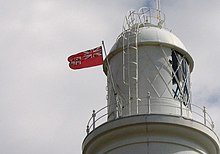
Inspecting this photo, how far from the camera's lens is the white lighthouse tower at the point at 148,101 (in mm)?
19609

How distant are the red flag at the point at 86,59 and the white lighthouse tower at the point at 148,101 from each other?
36cm

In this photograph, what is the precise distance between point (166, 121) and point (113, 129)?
1.61 m

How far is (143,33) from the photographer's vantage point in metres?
22.1

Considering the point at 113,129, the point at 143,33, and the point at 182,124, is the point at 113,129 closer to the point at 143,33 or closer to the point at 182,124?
the point at 182,124

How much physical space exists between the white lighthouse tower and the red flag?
1.18 feet

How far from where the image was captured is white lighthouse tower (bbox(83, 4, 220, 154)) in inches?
772

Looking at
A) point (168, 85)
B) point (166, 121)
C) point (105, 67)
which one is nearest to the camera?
point (166, 121)

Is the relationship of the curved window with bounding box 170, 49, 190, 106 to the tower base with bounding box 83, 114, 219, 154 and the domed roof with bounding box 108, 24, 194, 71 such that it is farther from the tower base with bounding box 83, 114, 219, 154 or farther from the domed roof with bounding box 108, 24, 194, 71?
the tower base with bounding box 83, 114, 219, 154

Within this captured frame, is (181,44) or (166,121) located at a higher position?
(181,44)

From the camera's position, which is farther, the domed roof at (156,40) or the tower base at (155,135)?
the domed roof at (156,40)

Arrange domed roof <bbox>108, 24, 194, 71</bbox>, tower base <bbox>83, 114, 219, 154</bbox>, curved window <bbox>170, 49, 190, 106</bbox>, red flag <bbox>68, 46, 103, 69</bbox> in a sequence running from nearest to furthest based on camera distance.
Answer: tower base <bbox>83, 114, 219, 154</bbox>, curved window <bbox>170, 49, 190, 106</bbox>, domed roof <bbox>108, 24, 194, 71</bbox>, red flag <bbox>68, 46, 103, 69</bbox>

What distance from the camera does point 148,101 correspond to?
20484mm

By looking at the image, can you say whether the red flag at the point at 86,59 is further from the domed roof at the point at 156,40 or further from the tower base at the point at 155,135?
the tower base at the point at 155,135

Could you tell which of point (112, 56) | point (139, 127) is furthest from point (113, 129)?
point (112, 56)
